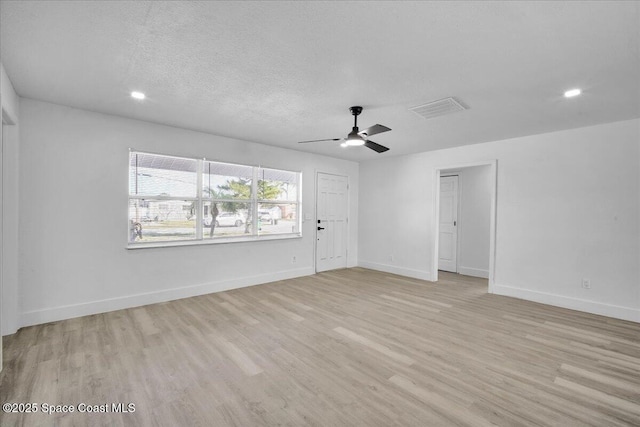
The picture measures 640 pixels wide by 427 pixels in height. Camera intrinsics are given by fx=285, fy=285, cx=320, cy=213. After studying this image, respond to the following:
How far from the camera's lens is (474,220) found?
6.28 m

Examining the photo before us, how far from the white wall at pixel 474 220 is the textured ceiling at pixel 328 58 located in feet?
8.27

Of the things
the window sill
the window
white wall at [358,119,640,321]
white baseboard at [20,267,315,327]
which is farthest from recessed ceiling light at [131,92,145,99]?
white wall at [358,119,640,321]

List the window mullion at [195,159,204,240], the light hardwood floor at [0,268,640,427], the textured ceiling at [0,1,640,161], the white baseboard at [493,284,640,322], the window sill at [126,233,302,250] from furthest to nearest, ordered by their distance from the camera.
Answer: the window mullion at [195,159,204,240]
the window sill at [126,233,302,250]
the white baseboard at [493,284,640,322]
the light hardwood floor at [0,268,640,427]
the textured ceiling at [0,1,640,161]

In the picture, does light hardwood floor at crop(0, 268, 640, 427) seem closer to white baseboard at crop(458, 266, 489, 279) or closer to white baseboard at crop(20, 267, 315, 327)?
white baseboard at crop(20, 267, 315, 327)

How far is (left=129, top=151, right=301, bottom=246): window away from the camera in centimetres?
407

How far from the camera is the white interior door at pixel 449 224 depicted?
6602 mm

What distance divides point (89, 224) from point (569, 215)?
6.59 metres

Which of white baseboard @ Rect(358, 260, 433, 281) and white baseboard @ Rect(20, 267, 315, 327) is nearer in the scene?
white baseboard @ Rect(20, 267, 315, 327)

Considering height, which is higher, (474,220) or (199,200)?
(199,200)

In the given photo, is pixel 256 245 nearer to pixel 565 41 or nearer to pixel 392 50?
pixel 392 50

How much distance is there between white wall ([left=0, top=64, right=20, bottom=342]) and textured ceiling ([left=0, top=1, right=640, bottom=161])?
50 cm

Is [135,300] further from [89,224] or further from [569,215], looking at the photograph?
[569,215]

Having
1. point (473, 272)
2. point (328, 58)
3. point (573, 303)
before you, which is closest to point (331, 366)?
point (328, 58)

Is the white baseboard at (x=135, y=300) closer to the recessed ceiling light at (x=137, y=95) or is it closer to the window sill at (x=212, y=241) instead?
the window sill at (x=212, y=241)
